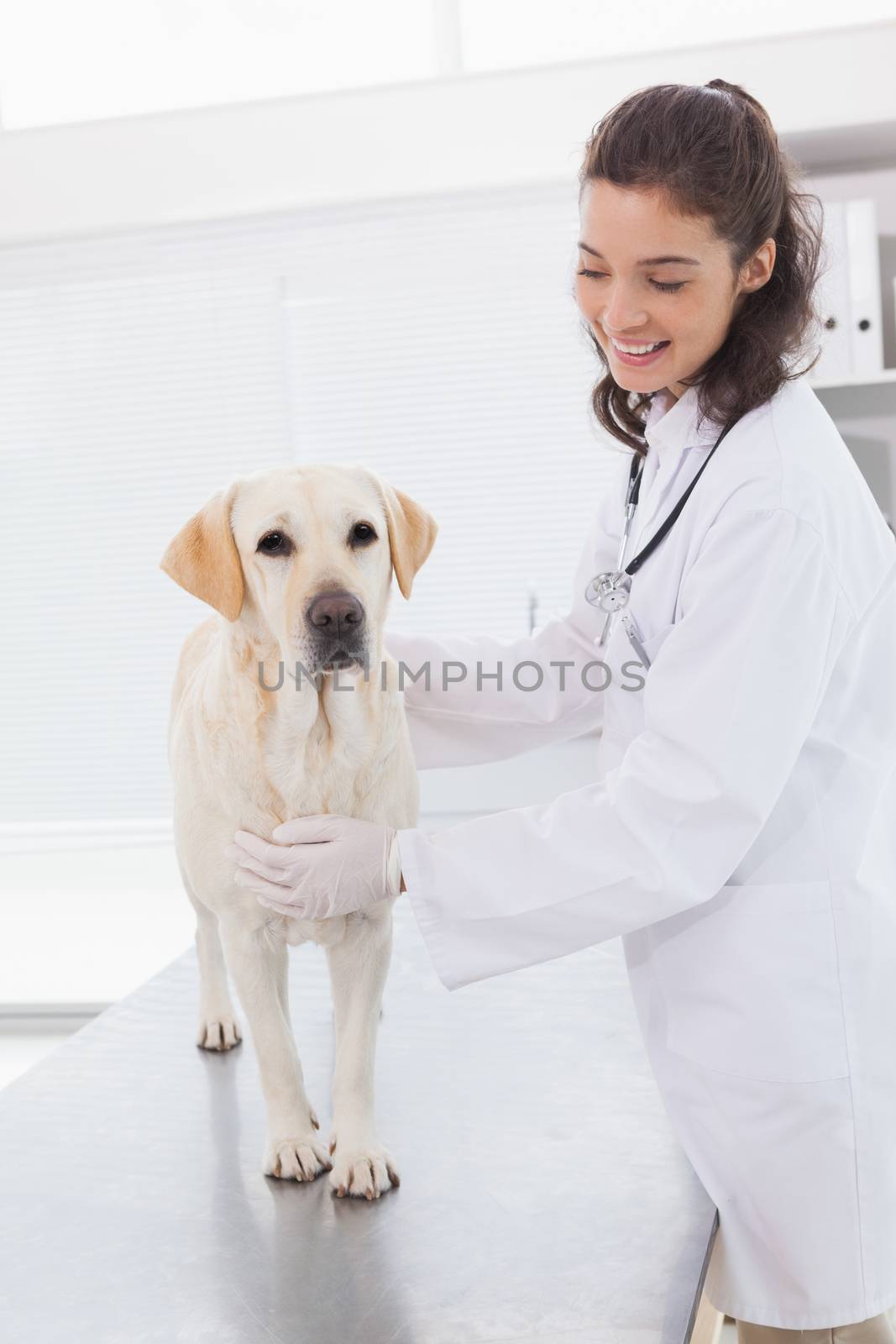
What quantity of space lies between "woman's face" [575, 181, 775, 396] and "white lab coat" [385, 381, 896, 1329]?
108 millimetres

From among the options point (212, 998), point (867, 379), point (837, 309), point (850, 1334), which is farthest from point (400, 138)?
point (850, 1334)

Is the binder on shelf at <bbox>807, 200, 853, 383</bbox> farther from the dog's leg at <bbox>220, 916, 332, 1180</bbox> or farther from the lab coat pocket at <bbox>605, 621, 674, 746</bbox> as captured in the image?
the dog's leg at <bbox>220, 916, 332, 1180</bbox>

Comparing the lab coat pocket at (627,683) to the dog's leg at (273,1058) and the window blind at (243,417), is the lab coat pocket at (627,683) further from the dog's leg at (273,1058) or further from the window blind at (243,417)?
the window blind at (243,417)

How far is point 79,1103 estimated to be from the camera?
150 cm

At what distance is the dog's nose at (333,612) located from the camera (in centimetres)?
120

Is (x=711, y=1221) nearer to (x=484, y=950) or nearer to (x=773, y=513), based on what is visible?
(x=484, y=950)

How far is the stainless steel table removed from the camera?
106 centimetres

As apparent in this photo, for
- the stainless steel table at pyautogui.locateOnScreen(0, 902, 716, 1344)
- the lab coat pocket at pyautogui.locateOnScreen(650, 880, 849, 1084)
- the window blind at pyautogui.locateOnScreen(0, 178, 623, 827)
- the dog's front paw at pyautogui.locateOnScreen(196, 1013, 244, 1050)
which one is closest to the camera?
the stainless steel table at pyautogui.locateOnScreen(0, 902, 716, 1344)

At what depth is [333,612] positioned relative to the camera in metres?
1.20

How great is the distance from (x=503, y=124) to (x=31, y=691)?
103 inches

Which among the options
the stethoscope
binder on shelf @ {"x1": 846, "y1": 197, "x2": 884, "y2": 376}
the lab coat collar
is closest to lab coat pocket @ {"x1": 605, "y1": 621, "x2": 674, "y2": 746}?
the stethoscope

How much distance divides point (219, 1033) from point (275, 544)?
76 centimetres

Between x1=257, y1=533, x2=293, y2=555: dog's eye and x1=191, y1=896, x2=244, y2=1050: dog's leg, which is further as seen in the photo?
x1=191, y1=896, x2=244, y2=1050: dog's leg

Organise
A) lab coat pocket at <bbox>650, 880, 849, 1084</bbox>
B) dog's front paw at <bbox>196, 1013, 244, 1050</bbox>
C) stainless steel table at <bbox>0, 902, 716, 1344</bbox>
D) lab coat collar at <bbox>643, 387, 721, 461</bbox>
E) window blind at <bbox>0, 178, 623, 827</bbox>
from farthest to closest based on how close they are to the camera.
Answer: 1. window blind at <bbox>0, 178, 623, 827</bbox>
2. dog's front paw at <bbox>196, 1013, 244, 1050</bbox>
3. lab coat collar at <bbox>643, 387, 721, 461</bbox>
4. lab coat pocket at <bbox>650, 880, 849, 1084</bbox>
5. stainless steel table at <bbox>0, 902, 716, 1344</bbox>
